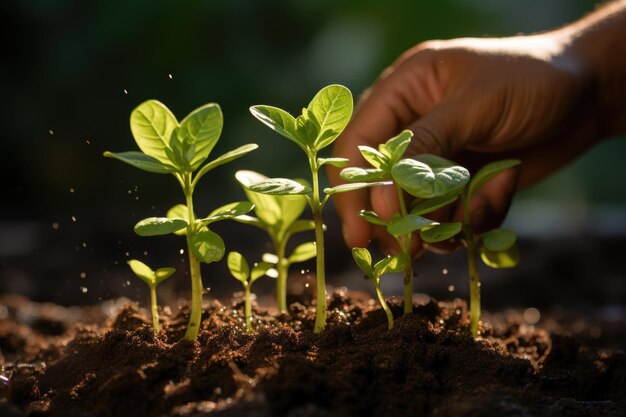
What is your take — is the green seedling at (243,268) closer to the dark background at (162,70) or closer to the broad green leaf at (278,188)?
the broad green leaf at (278,188)

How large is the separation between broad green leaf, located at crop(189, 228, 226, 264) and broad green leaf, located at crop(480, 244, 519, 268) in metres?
0.63

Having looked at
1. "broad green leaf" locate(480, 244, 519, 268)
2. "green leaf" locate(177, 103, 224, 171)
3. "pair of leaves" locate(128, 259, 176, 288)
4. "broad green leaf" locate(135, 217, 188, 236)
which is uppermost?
"green leaf" locate(177, 103, 224, 171)

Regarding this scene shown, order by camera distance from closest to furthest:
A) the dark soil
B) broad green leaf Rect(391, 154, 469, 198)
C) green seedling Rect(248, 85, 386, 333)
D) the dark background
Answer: the dark soil → broad green leaf Rect(391, 154, 469, 198) → green seedling Rect(248, 85, 386, 333) → the dark background

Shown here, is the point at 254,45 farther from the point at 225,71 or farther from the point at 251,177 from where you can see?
the point at 251,177

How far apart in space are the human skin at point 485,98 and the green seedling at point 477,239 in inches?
10.5

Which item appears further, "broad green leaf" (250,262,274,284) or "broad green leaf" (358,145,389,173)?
"broad green leaf" (250,262,274,284)

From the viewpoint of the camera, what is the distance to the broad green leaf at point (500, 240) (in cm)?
144

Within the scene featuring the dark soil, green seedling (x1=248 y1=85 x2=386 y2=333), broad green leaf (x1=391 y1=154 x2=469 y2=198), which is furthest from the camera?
green seedling (x1=248 y1=85 x2=386 y2=333)

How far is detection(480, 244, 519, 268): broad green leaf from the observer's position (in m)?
1.60

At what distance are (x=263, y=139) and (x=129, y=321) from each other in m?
4.03

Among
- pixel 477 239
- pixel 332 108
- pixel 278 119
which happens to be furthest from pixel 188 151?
pixel 477 239

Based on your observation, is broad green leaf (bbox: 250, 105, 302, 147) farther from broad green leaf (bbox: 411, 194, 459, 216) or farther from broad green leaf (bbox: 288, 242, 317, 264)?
broad green leaf (bbox: 288, 242, 317, 264)

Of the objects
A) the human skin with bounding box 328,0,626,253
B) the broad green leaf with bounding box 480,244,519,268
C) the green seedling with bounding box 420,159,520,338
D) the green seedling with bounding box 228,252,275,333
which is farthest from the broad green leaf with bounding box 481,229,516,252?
the green seedling with bounding box 228,252,275,333

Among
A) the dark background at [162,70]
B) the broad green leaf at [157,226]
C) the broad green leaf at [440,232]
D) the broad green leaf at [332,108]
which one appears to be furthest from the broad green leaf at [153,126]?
the dark background at [162,70]
